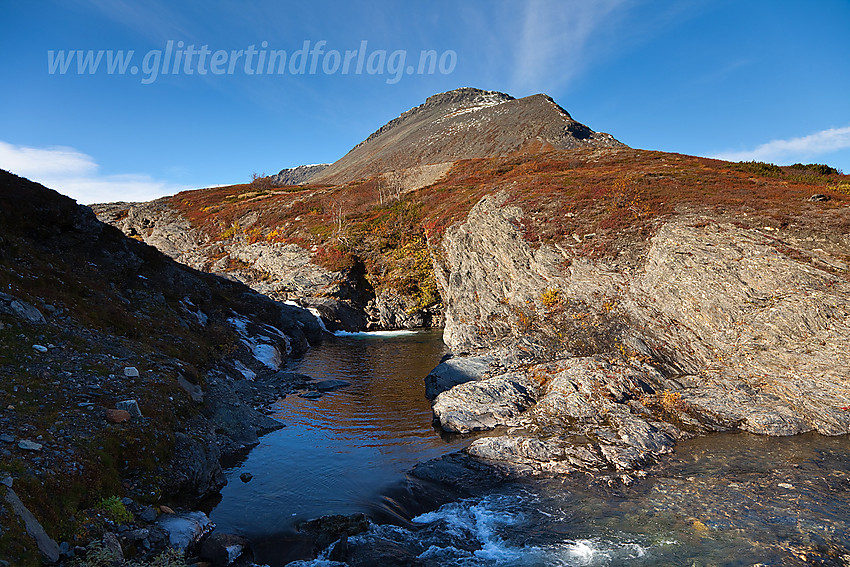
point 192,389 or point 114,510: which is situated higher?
point 192,389

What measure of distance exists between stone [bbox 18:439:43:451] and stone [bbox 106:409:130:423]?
8.21ft

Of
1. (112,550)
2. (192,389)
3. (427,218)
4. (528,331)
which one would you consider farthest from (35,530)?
(427,218)

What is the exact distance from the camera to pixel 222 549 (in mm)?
12062

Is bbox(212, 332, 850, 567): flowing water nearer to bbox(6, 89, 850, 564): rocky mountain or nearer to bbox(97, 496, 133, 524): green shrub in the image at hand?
bbox(6, 89, 850, 564): rocky mountain

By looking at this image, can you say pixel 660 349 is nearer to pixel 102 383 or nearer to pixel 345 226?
pixel 102 383

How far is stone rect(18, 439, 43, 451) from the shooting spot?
1139cm

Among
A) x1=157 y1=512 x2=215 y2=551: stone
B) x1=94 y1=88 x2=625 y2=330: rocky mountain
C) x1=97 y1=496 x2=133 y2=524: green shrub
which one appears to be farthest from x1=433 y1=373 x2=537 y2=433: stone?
x1=94 y1=88 x2=625 y2=330: rocky mountain

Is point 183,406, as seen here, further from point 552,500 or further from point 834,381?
point 834,381

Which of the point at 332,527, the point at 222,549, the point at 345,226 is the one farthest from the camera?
the point at 345,226

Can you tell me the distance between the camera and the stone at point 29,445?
11.4 meters

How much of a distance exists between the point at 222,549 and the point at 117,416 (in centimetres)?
600

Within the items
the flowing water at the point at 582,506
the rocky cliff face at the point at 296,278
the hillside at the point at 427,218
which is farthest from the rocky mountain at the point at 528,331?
the rocky cliff face at the point at 296,278

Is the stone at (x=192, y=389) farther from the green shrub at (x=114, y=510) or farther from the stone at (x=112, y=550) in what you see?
the stone at (x=112, y=550)

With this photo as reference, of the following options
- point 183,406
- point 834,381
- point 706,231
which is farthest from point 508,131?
point 183,406
